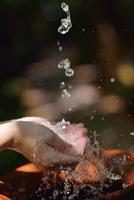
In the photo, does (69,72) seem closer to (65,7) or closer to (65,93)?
(65,93)

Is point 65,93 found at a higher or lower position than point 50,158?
lower

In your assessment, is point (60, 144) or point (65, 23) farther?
point (65, 23)

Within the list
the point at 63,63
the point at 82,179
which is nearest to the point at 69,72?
the point at 63,63

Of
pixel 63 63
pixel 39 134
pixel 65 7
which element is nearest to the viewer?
pixel 39 134

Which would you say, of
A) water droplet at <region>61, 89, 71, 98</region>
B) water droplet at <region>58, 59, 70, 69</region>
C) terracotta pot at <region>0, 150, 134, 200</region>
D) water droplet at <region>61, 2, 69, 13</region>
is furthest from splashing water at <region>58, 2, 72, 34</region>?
terracotta pot at <region>0, 150, 134, 200</region>

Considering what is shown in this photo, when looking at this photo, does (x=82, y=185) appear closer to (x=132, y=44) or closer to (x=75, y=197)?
(x=75, y=197)

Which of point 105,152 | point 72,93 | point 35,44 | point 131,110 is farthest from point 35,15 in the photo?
point 105,152

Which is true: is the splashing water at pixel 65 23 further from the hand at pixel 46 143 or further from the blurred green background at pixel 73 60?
the hand at pixel 46 143

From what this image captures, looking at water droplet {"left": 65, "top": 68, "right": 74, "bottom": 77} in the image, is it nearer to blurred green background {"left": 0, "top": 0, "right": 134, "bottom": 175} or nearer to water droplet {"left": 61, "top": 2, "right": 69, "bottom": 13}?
blurred green background {"left": 0, "top": 0, "right": 134, "bottom": 175}
